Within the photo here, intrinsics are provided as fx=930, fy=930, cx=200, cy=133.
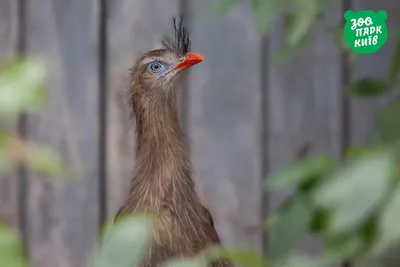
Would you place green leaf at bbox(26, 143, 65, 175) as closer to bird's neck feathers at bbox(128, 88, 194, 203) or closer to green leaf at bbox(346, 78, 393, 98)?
Answer: green leaf at bbox(346, 78, 393, 98)

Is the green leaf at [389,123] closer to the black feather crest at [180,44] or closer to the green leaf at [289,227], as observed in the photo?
the green leaf at [289,227]

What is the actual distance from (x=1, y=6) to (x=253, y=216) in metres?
0.73

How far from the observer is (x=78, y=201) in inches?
81.9

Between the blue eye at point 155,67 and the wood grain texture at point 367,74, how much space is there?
1.58 ft

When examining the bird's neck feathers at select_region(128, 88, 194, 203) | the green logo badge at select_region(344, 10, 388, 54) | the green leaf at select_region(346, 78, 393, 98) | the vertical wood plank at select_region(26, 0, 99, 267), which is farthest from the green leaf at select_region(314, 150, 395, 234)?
the vertical wood plank at select_region(26, 0, 99, 267)

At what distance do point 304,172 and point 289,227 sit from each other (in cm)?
3

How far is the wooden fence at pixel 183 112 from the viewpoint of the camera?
2.05 meters

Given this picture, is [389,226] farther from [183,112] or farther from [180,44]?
[183,112]

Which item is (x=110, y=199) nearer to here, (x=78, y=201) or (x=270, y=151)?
(x=78, y=201)

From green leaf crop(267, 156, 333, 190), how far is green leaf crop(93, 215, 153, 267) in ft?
0.27

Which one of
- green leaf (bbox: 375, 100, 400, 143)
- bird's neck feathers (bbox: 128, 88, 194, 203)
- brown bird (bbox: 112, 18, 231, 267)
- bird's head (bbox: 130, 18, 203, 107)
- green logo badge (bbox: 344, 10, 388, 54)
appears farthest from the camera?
bird's head (bbox: 130, 18, 203, 107)

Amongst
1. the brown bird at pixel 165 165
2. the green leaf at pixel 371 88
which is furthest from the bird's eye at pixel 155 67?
the green leaf at pixel 371 88

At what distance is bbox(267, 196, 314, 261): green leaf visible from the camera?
19.9 inches

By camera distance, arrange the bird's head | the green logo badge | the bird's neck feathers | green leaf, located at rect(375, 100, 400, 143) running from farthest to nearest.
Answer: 1. the bird's head
2. the bird's neck feathers
3. the green logo badge
4. green leaf, located at rect(375, 100, 400, 143)
